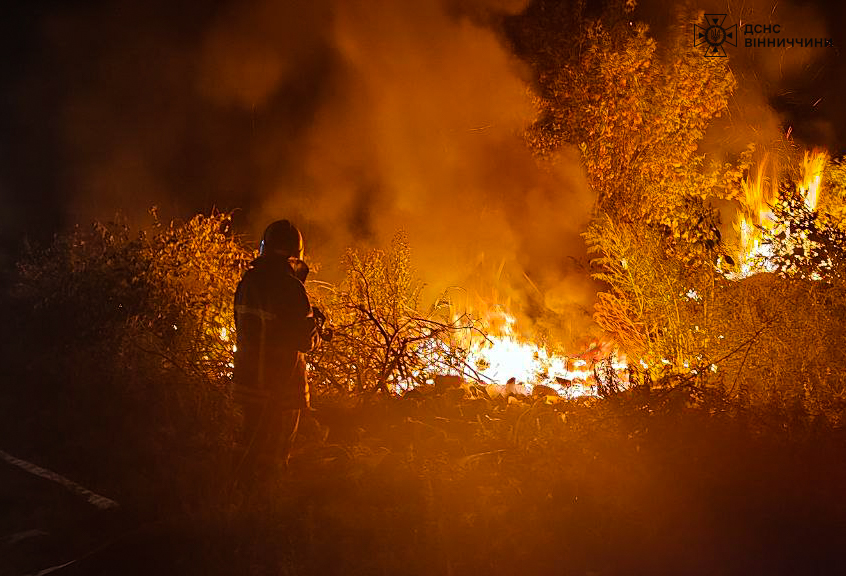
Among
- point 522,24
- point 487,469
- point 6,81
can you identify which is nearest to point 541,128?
point 522,24

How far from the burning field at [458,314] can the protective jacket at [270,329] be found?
0.62m

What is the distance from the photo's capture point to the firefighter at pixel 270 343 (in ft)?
16.6

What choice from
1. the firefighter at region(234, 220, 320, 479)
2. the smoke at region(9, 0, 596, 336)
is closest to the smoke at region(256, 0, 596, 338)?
the smoke at region(9, 0, 596, 336)

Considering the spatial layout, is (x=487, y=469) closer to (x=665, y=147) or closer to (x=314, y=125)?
(x=665, y=147)

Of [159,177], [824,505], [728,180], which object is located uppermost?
[159,177]

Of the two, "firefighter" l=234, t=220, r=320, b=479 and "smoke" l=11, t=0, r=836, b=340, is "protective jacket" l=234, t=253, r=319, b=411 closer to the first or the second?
"firefighter" l=234, t=220, r=320, b=479

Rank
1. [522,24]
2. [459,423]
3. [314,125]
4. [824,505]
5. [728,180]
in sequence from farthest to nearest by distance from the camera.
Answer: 1. [314,125]
2. [522,24]
3. [728,180]
4. [459,423]
5. [824,505]

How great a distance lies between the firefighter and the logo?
27.8ft

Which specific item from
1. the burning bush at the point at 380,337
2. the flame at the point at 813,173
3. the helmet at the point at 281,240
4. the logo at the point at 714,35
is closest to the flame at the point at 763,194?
the flame at the point at 813,173

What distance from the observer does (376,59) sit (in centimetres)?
1290

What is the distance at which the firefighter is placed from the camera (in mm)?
5070

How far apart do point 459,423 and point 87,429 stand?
3423 mm

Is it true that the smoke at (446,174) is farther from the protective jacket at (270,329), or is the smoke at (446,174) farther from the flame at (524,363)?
the protective jacket at (270,329)

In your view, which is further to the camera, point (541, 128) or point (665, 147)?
point (541, 128)
